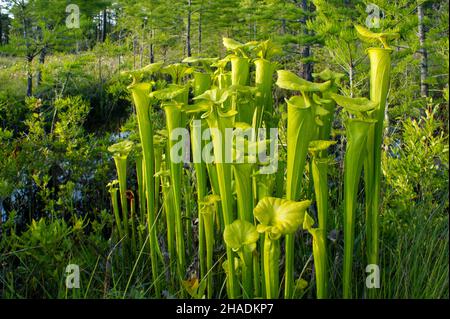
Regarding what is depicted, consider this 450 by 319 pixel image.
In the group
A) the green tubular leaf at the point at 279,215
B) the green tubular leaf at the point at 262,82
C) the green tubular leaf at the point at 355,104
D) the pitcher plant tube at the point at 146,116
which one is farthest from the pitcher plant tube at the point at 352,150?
the pitcher plant tube at the point at 146,116

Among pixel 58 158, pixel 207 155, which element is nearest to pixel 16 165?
pixel 58 158

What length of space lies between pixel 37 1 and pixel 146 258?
7.53m

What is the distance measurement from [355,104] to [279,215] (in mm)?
332

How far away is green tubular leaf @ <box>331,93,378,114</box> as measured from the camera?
102cm

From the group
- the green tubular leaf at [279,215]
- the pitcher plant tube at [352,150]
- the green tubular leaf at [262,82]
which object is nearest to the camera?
the green tubular leaf at [279,215]

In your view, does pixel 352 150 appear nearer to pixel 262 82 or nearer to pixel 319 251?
pixel 319 251

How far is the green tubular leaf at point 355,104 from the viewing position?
1021 mm

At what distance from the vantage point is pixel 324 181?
1.15m

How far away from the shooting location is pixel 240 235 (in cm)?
104

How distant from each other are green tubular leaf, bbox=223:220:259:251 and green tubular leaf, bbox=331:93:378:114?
0.37 metres

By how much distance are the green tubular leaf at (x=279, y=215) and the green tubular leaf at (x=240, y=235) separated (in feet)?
0.20

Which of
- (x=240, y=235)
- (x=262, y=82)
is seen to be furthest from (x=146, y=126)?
(x=240, y=235)

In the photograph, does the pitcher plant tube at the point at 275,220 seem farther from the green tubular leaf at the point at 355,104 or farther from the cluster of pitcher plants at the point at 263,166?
the green tubular leaf at the point at 355,104
